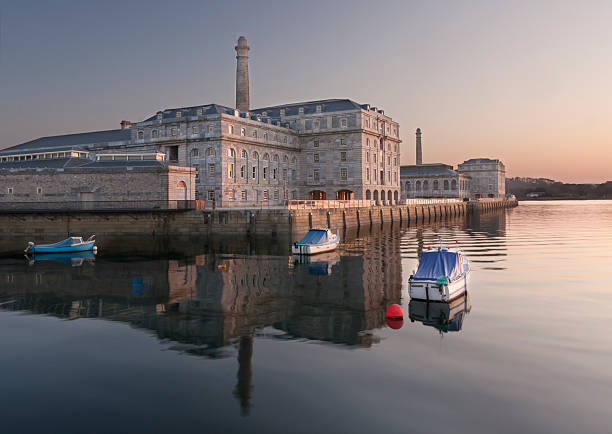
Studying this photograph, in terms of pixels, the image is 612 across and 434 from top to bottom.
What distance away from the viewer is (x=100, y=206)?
5688 cm

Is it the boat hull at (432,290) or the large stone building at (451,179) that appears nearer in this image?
the boat hull at (432,290)

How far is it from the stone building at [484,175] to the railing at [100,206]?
142377 millimetres

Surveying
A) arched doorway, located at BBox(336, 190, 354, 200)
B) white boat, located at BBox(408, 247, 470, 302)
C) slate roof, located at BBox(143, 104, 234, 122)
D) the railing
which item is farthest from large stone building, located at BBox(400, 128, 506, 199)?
white boat, located at BBox(408, 247, 470, 302)

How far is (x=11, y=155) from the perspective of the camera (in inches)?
3206

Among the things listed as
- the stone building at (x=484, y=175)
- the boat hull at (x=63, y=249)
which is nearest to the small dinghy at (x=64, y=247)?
the boat hull at (x=63, y=249)

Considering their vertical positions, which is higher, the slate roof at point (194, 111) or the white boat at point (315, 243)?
the slate roof at point (194, 111)

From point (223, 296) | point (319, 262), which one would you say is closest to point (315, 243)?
point (319, 262)

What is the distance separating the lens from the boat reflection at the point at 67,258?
37031 millimetres

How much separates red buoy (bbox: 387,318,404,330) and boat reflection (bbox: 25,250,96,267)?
2532 centimetres

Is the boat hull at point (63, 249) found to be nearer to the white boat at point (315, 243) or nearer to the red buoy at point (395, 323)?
the white boat at point (315, 243)

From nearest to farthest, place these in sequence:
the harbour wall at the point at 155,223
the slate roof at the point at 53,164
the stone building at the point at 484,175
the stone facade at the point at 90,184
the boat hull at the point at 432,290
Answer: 1. the boat hull at the point at 432,290
2. the harbour wall at the point at 155,223
3. the stone facade at the point at 90,184
4. the slate roof at the point at 53,164
5. the stone building at the point at 484,175

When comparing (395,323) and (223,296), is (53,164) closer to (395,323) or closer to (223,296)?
(223,296)

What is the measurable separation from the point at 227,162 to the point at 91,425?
65531 millimetres

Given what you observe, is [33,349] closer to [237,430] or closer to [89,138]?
[237,430]
